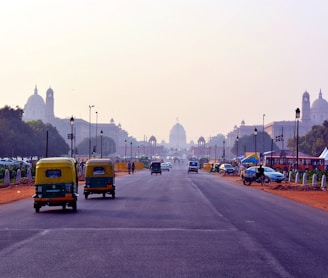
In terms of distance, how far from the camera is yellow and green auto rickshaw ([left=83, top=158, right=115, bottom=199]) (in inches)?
1393

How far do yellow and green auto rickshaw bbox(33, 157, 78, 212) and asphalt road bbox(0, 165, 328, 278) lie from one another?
1.89 feet

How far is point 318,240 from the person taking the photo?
1767cm

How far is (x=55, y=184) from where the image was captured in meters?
26.8

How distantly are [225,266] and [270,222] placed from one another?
33.3ft

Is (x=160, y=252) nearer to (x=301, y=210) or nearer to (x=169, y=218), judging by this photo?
(x=169, y=218)

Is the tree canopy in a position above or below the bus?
above

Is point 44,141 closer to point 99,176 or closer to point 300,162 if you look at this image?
point 300,162

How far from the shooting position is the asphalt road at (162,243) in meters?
12.5

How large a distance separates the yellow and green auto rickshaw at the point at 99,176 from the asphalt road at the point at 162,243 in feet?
26.3

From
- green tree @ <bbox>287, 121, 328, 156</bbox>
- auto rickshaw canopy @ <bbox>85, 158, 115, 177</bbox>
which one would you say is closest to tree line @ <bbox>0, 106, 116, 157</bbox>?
green tree @ <bbox>287, 121, 328, 156</bbox>

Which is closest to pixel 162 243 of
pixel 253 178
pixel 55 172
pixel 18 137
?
pixel 55 172

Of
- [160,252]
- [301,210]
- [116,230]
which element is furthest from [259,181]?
[160,252]

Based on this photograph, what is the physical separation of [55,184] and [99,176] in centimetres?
871

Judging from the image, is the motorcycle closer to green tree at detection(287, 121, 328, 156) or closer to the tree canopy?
the tree canopy
